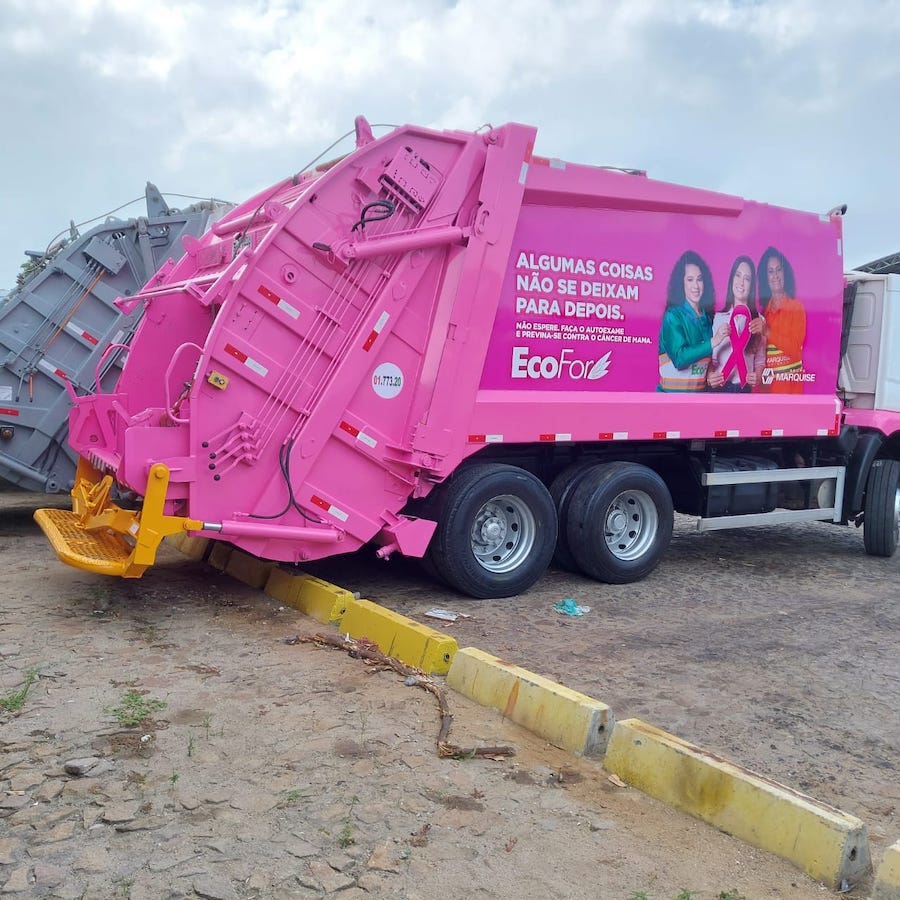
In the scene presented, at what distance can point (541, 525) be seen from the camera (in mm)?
6613

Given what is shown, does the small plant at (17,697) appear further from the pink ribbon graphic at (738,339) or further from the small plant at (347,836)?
the pink ribbon graphic at (738,339)

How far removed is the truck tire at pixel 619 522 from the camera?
6.85 meters

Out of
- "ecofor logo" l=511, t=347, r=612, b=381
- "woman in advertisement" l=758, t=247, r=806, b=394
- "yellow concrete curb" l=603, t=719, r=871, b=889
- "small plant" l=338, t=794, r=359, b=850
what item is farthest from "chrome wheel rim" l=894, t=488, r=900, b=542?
"small plant" l=338, t=794, r=359, b=850

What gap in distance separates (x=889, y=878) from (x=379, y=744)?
195 centimetres

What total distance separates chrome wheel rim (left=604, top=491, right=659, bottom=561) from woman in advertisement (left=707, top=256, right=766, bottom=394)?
1.11 m

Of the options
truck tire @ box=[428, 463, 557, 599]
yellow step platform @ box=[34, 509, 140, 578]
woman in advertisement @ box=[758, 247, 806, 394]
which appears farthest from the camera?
woman in advertisement @ box=[758, 247, 806, 394]

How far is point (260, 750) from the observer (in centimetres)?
374

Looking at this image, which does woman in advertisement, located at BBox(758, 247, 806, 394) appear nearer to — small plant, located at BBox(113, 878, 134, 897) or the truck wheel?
the truck wheel

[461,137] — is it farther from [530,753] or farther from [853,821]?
[853,821]

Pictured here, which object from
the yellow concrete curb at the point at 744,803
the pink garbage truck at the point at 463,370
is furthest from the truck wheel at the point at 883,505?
the yellow concrete curb at the point at 744,803

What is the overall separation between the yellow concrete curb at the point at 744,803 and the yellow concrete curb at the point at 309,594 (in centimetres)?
228

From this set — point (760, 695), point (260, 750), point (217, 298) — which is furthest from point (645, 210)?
point (260, 750)

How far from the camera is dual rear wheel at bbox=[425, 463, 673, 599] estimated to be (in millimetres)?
6223

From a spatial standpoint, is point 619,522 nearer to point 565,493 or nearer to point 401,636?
point 565,493
